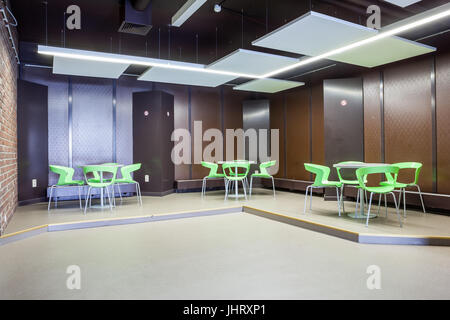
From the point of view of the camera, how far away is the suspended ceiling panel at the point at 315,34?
4.21 metres

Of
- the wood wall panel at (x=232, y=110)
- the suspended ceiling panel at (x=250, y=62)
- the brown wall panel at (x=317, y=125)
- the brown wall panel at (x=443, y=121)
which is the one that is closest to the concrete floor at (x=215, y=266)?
the brown wall panel at (x=443, y=121)

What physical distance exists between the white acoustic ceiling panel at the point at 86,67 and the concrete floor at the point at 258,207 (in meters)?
2.70

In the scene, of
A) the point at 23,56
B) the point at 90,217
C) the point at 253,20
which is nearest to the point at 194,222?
the point at 90,217

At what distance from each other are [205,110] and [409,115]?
520 centimetres

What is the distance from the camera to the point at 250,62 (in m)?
6.11

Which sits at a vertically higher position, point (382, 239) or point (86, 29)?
point (86, 29)

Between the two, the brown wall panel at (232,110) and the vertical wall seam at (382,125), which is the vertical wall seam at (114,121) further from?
the vertical wall seam at (382,125)

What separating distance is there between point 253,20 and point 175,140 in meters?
3.94

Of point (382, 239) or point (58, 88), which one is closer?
point (382, 239)

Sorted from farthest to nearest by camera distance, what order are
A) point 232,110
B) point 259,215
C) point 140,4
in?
point 232,110
point 259,215
point 140,4

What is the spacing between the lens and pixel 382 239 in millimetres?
3959

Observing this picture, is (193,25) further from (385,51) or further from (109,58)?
(385,51)

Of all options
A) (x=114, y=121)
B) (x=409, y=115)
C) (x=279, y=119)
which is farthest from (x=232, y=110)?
(x=409, y=115)

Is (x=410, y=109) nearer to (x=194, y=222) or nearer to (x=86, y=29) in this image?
(x=194, y=222)
